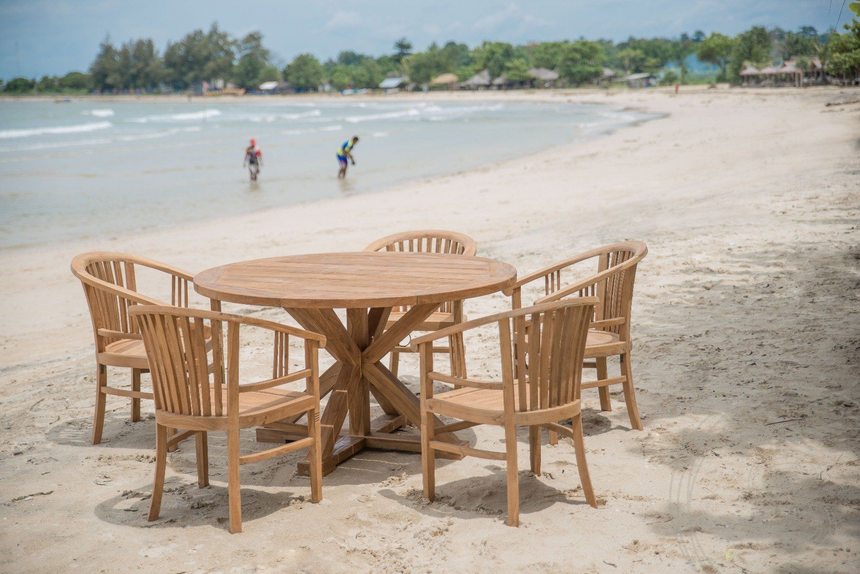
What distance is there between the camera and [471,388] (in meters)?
3.26

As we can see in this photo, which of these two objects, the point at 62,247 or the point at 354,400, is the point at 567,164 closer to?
the point at 62,247

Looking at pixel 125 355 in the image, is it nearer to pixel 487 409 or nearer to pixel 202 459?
pixel 202 459

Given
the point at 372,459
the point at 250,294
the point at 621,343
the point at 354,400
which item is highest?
the point at 250,294

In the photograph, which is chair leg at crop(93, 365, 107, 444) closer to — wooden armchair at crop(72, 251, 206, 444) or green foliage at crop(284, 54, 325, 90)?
wooden armchair at crop(72, 251, 206, 444)

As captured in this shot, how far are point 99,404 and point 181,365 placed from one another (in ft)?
4.01

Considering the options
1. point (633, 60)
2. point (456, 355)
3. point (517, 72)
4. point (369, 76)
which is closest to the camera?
point (456, 355)

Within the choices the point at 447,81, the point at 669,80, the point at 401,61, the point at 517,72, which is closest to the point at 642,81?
the point at 669,80

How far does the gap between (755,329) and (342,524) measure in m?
3.21

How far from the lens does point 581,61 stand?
98.9 metres

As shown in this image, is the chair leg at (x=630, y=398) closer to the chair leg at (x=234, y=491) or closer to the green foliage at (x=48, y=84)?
the chair leg at (x=234, y=491)

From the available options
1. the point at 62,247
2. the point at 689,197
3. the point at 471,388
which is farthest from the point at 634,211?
the point at 62,247

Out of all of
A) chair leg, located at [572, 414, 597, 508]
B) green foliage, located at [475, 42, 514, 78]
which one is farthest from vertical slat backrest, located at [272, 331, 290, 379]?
green foliage, located at [475, 42, 514, 78]

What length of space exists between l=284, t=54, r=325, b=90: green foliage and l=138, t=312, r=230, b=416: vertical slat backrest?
468 feet

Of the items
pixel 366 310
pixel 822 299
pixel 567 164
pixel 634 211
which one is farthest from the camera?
pixel 567 164
